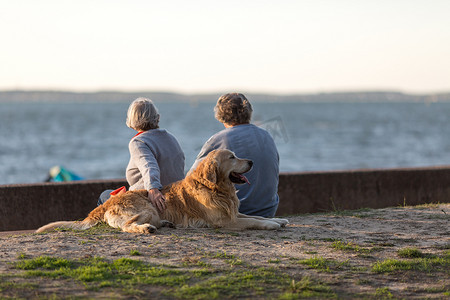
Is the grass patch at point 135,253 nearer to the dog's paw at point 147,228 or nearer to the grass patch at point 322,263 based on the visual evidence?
the dog's paw at point 147,228

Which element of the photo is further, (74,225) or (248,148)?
(248,148)

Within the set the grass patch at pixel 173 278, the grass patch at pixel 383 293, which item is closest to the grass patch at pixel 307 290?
the grass patch at pixel 173 278

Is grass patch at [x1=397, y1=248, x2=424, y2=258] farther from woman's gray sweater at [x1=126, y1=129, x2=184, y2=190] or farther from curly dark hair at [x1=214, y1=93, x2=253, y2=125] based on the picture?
woman's gray sweater at [x1=126, y1=129, x2=184, y2=190]

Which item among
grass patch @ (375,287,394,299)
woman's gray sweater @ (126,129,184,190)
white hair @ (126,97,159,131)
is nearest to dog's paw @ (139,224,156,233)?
woman's gray sweater @ (126,129,184,190)

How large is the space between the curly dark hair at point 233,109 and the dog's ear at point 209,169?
87 centimetres

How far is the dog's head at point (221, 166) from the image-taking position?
255 inches

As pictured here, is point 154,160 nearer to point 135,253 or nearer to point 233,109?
point 233,109

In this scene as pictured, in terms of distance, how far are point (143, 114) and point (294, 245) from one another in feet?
7.88

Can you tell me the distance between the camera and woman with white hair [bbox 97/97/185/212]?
6.64 metres

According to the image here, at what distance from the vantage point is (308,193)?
995 cm

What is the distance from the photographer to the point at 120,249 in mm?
5527

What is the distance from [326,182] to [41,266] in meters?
6.06

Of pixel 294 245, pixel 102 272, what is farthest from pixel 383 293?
pixel 102 272

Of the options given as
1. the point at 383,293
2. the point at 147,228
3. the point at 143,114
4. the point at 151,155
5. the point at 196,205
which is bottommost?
the point at 383,293
